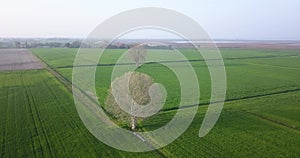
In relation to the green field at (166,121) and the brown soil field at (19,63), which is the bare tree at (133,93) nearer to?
the green field at (166,121)

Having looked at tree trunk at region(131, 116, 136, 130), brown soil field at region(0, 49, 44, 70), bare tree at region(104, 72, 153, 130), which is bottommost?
brown soil field at region(0, 49, 44, 70)

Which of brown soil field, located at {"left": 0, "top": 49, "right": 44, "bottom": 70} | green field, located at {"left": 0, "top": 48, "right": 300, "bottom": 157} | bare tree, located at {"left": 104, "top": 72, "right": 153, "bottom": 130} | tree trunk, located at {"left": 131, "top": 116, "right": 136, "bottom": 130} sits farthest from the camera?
brown soil field, located at {"left": 0, "top": 49, "right": 44, "bottom": 70}

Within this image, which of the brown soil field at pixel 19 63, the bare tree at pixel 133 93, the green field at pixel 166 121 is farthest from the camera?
the brown soil field at pixel 19 63

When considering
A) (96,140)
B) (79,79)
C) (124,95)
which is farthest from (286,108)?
(79,79)

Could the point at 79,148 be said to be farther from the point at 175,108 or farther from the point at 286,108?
the point at 286,108

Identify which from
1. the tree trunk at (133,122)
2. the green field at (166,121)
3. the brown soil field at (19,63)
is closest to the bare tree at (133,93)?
the tree trunk at (133,122)

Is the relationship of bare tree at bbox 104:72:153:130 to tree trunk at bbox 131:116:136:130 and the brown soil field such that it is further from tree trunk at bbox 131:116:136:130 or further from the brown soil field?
the brown soil field

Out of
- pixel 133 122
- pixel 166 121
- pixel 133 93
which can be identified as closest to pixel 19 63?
pixel 166 121

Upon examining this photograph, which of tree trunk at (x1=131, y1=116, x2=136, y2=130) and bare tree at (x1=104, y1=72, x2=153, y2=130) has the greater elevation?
bare tree at (x1=104, y1=72, x2=153, y2=130)

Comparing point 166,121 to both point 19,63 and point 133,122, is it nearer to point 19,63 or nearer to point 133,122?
point 133,122

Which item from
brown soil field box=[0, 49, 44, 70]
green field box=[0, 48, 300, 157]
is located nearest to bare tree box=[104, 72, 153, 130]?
green field box=[0, 48, 300, 157]

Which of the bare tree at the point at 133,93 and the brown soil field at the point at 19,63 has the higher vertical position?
the bare tree at the point at 133,93
